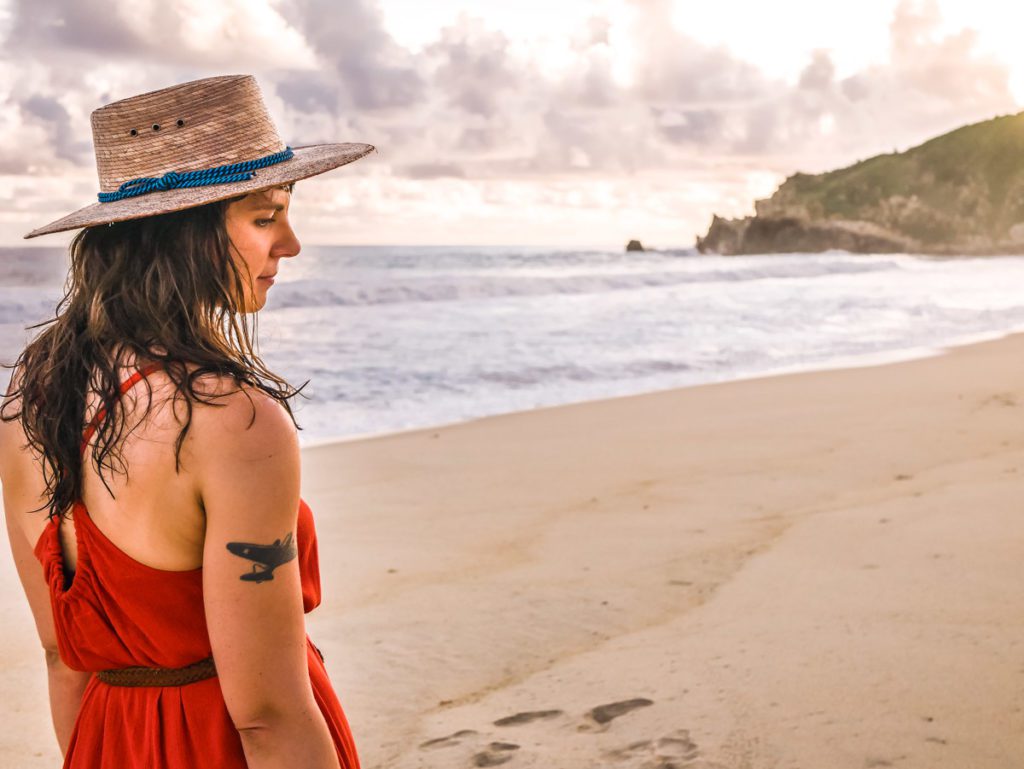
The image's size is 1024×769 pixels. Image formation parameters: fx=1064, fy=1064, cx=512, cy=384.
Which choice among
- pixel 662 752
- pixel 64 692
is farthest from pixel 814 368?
pixel 64 692

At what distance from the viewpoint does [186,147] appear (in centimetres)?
162

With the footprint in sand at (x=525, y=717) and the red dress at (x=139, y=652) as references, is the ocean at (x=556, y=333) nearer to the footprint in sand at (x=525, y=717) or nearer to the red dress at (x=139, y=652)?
the footprint in sand at (x=525, y=717)

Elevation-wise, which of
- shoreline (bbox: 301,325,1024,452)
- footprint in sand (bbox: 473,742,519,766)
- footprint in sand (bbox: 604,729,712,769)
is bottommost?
footprint in sand (bbox: 604,729,712,769)

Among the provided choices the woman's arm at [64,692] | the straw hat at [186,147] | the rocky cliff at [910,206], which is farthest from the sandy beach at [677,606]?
the rocky cliff at [910,206]

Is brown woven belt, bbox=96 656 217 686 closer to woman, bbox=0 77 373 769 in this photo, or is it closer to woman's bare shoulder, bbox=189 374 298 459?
woman, bbox=0 77 373 769

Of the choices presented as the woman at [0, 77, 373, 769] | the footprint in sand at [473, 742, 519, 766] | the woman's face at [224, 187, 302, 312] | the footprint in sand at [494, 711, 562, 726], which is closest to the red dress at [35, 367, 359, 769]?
the woman at [0, 77, 373, 769]

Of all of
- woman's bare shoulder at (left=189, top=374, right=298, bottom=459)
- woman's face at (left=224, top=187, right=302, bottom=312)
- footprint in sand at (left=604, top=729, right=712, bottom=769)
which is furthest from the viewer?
footprint in sand at (left=604, top=729, right=712, bottom=769)

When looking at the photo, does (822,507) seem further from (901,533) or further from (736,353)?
(736,353)

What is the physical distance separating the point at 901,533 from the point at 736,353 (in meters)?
10.3

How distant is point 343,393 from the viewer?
467 inches

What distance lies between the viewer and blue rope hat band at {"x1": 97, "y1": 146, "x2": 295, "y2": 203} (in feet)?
5.13

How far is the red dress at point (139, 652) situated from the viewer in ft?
4.78

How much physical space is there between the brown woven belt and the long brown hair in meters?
0.26

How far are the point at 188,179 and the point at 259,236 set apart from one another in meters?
0.13
